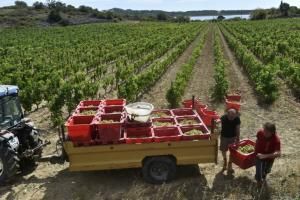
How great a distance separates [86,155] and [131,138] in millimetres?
831

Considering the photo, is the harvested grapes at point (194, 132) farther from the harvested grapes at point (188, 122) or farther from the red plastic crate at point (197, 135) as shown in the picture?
the harvested grapes at point (188, 122)

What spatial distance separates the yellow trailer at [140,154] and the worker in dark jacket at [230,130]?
20.7 inches

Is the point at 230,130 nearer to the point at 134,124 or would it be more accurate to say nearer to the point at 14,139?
the point at 134,124

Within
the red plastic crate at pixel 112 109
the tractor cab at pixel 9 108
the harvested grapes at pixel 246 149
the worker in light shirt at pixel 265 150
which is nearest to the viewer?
the worker in light shirt at pixel 265 150

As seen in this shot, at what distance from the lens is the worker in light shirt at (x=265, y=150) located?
21.9ft

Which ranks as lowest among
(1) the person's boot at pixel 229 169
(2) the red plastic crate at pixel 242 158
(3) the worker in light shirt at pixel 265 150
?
(1) the person's boot at pixel 229 169

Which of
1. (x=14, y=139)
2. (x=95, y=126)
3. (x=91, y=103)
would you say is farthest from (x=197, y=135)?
(x=14, y=139)

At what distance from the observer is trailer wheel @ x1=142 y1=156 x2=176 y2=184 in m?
7.29

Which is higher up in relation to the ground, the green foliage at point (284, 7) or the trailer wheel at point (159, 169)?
the trailer wheel at point (159, 169)

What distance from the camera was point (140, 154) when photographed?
7.20 metres

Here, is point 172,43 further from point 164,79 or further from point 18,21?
point 18,21

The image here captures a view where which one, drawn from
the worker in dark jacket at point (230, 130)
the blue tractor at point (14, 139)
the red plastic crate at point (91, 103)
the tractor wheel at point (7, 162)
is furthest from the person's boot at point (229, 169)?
the tractor wheel at point (7, 162)

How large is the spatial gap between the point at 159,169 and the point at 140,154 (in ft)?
1.58

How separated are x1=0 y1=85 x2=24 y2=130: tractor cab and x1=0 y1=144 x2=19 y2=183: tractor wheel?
0.48m
